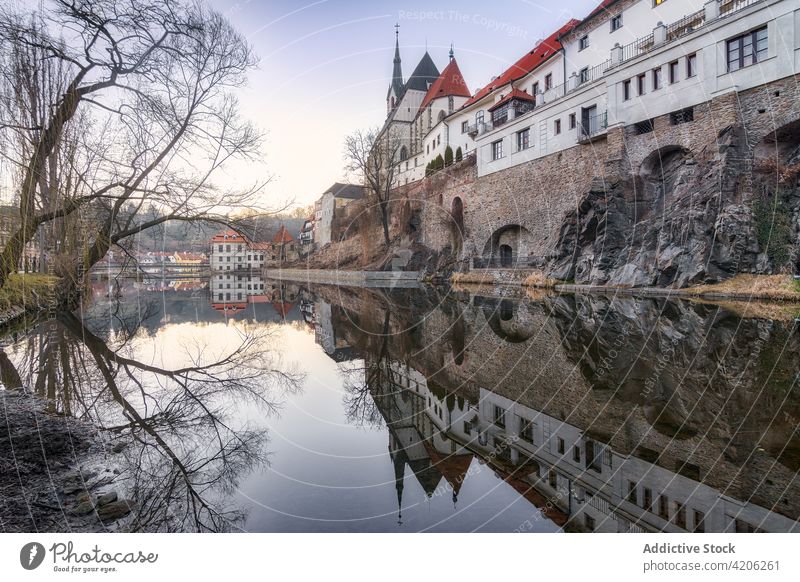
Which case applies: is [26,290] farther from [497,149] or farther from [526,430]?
[497,149]

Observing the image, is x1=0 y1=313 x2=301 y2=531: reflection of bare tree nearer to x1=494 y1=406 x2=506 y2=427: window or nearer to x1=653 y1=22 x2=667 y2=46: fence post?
x1=494 y1=406 x2=506 y2=427: window

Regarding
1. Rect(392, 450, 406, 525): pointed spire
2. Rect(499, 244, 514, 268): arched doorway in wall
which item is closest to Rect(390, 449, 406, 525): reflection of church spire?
Rect(392, 450, 406, 525): pointed spire

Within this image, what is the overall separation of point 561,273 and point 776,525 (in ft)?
64.0

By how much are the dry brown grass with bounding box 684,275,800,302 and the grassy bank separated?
1820 centimetres

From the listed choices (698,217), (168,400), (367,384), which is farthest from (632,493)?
(698,217)

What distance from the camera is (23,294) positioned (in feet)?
35.1

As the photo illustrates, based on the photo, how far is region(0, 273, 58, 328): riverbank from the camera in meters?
9.68

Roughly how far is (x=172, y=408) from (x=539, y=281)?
19.7 metres

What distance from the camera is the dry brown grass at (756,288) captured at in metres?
12.6

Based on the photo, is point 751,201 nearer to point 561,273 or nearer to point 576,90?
point 561,273

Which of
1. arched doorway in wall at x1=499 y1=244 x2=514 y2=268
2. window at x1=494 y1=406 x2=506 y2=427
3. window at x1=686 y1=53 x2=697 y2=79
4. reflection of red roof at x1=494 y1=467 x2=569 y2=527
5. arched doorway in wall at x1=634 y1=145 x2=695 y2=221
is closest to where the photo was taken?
reflection of red roof at x1=494 y1=467 x2=569 y2=527

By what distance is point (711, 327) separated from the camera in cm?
852

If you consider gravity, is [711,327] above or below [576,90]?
below
